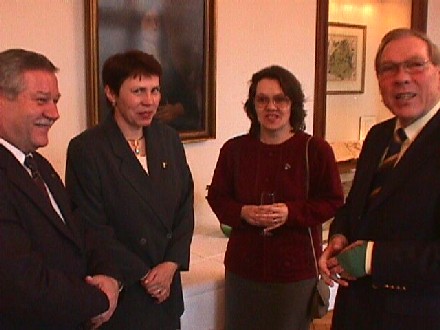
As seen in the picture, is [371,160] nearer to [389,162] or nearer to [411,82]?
[389,162]

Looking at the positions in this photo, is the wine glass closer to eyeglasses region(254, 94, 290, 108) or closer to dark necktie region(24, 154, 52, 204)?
eyeglasses region(254, 94, 290, 108)

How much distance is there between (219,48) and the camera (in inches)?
133

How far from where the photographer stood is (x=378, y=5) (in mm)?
5055

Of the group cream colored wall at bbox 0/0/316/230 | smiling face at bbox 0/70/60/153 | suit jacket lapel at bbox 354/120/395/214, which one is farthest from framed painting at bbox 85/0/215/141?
suit jacket lapel at bbox 354/120/395/214

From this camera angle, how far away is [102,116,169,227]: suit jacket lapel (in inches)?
78.7

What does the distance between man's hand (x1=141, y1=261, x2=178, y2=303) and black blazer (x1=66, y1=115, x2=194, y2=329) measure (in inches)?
0.9

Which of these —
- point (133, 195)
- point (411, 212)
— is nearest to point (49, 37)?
point (133, 195)

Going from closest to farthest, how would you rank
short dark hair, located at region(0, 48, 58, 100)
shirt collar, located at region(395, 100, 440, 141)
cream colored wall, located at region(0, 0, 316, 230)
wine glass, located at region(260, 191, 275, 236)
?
short dark hair, located at region(0, 48, 58, 100), shirt collar, located at region(395, 100, 440, 141), wine glass, located at region(260, 191, 275, 236), cream colored wall, located at region(0, 0, 316, 230)

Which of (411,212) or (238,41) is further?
(238,41)

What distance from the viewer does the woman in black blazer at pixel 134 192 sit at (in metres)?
1.98

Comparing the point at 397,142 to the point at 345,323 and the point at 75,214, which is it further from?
the point at 75,214

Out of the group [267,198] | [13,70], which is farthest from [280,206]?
[13,70]

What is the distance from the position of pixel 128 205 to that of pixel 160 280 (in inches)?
11.3

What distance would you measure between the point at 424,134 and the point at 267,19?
2262mm
